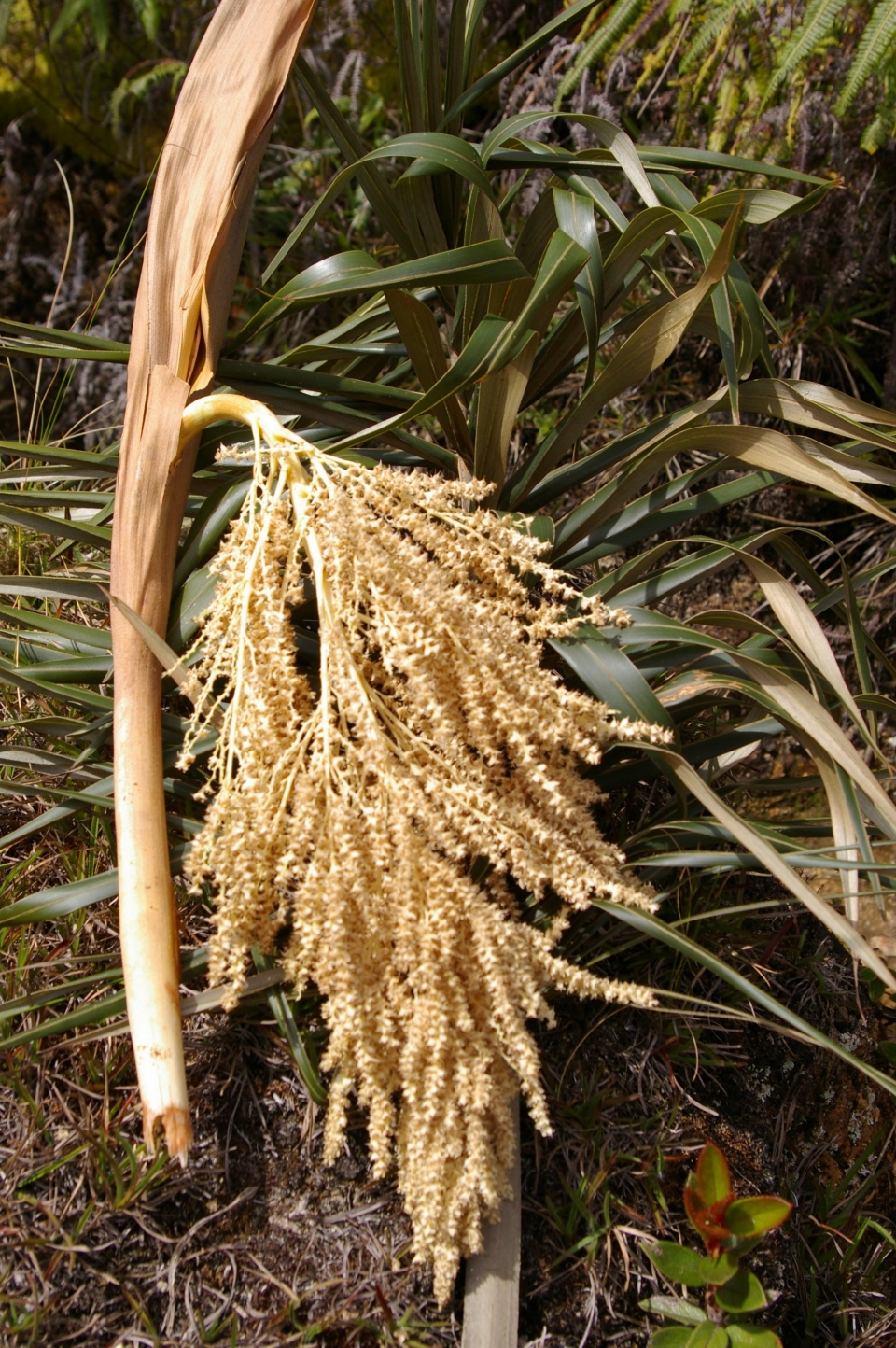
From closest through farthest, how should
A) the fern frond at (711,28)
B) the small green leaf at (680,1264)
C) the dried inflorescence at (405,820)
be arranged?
1. the dried inflorescence at (405,820)
2. the small green leaf at (680,1264)
3. the fern frond at (711,28)

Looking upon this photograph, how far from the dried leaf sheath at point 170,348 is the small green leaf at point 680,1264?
682 millimetres

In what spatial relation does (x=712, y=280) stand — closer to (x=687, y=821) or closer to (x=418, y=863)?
(x=687, y=821)

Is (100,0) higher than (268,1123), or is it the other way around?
(100,0)

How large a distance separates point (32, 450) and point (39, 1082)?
92 cm

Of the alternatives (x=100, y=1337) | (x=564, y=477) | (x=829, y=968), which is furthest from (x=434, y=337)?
(x=100, y=1337)

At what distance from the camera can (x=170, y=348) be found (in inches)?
55.0

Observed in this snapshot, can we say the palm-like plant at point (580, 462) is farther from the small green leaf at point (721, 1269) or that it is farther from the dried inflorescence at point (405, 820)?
the small green leaf at point (721, 1269)

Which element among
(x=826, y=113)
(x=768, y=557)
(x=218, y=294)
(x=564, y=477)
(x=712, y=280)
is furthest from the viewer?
(x=768, y=557)

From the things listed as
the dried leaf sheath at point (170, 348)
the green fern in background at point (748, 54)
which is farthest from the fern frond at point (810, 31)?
the dried leaf sheath at point (170, 348)

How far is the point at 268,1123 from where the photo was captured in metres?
1.31

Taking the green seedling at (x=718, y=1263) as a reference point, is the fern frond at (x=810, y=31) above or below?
above

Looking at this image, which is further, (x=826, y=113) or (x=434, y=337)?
(x=826, y=113)

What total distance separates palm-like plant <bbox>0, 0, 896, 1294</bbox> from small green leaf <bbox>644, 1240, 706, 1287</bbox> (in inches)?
13.7

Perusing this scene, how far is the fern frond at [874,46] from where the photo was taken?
1.84 m
